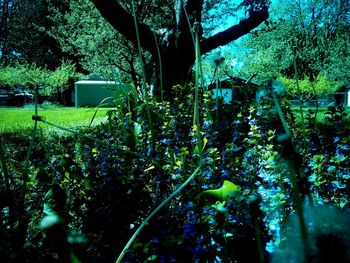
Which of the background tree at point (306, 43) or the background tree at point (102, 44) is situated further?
the background tree at point (306, 43)

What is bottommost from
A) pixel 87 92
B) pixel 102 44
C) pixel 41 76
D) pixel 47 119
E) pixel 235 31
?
pixel 47 119

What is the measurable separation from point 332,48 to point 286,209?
Answer: 35.9m

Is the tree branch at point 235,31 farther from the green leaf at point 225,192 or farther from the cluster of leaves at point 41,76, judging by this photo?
the cluster of leaves at point 41,76

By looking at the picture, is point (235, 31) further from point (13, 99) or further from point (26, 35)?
point (13, 99)

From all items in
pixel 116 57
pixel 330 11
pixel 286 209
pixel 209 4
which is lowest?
pixel 286 209

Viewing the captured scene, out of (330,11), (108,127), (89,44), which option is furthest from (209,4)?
(330,11)

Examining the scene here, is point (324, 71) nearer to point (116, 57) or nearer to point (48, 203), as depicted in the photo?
point (116, 57)

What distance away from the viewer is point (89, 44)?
12883 millimetres

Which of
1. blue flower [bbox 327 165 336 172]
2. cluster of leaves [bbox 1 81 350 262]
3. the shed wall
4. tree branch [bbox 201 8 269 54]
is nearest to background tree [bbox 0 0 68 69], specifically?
the shed wall

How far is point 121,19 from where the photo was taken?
19.6 ft

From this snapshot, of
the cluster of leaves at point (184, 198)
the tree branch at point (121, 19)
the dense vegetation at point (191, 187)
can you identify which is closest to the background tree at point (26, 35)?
the tree branch at point (121, 19)

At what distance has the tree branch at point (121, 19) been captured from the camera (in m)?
5.85

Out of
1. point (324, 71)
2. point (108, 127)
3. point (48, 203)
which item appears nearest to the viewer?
point (48, 203)

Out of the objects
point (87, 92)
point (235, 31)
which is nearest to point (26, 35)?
point (87, 92)
